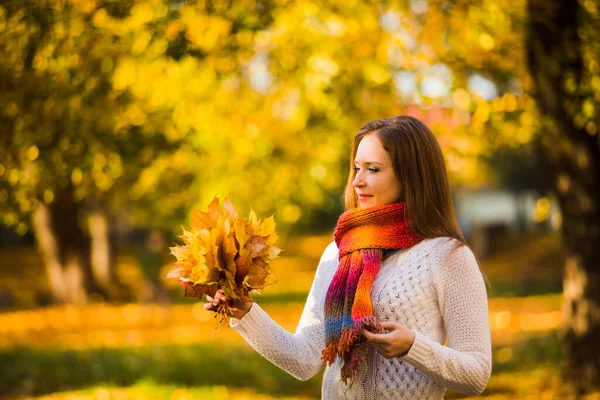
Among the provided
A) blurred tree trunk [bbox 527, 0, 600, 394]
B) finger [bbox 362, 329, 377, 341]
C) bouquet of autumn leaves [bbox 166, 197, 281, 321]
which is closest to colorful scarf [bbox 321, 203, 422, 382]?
finger [bbox 362, 329, 377, 341]

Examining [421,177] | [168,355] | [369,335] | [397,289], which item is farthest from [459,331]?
[168,355]

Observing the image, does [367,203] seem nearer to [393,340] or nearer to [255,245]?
[255,245]

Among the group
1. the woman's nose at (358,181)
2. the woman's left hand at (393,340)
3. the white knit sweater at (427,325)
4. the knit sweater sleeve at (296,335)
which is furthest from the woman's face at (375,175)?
the woman's left hand at (393,340)

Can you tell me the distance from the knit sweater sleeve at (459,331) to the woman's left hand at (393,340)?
0.13 feet

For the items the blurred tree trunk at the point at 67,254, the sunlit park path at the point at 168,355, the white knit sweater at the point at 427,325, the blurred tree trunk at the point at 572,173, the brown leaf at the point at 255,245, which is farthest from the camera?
the blurred tree trunk at the point at 67,254

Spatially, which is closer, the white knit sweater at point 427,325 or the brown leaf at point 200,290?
the white knit sweater at point 427,325

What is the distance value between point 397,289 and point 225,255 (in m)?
0.61

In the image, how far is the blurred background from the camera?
21.8 ft

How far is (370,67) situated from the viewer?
9242mm

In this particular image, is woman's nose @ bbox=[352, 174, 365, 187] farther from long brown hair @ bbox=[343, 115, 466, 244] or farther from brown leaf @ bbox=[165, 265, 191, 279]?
brown leaf @ bbox=[165, 265, 191, 279]

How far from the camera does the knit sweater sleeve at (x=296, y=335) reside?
3.33 m

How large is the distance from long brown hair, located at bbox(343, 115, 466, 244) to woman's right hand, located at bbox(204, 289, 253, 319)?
0.67 meters

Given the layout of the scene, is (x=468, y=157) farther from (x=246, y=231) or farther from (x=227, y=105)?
(x=246, y=231)

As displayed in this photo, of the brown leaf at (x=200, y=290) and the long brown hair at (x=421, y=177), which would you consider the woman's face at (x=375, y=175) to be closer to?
the long brown hair at (x=421, y=177)
